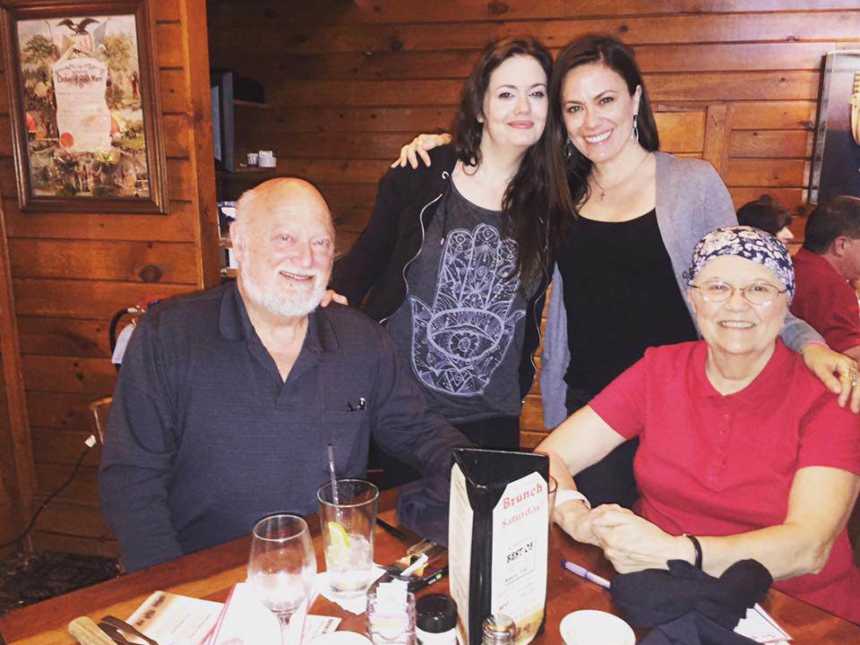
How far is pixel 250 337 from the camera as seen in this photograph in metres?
1.58

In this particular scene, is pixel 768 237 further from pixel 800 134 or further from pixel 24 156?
pixel 800 134

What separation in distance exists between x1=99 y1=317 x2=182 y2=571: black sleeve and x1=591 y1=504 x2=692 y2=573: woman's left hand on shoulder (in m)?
0.87

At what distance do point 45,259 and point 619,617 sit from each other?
2.58 meters

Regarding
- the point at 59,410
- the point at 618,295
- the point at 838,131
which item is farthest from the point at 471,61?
the point at 59,410

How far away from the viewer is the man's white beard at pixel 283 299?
1.61 m

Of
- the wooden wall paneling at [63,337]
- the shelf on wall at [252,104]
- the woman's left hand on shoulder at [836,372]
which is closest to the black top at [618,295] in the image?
the woman's left hand on shoulder at [836,372]

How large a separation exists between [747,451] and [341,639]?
3.09 ft

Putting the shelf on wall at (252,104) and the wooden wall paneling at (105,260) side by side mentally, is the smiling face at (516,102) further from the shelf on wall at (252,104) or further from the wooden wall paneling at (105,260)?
the shelf on wall at (252,104)

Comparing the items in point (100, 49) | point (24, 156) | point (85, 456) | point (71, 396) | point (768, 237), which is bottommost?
point (85, 456)

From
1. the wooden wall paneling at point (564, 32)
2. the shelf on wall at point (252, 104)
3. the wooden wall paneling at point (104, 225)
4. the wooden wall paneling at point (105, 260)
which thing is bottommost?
the wooden wall paneling at point (105, 260)

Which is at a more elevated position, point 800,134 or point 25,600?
point 800,134

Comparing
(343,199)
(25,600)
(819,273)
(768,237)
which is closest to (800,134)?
(819,273)

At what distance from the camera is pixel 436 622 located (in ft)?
3.00

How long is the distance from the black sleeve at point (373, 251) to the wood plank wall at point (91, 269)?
77 cm
